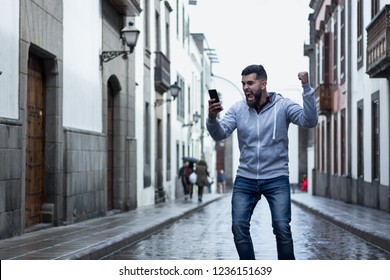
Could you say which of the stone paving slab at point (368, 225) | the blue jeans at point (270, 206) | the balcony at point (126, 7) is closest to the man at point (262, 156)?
the blue jeans at point (270, 206)

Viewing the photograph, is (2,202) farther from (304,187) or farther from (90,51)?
(304,187)

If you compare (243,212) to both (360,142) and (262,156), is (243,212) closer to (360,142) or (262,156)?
(262,156)

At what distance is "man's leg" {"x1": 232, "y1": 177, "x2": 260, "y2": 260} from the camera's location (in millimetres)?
6230

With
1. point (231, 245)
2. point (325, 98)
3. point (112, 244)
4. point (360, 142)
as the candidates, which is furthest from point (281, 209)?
point (325, 98)

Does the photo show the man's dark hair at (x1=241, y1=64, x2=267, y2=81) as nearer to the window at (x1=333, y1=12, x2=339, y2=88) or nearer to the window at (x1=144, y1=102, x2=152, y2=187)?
the window at (x1=144, y1=102, x2=152, y2=187)

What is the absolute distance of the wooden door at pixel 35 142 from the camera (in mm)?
12555

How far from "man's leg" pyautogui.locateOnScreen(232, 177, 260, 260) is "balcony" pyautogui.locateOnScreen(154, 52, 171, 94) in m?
20.1

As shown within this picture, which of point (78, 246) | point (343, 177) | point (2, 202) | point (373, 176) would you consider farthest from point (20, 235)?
point (343, 177)

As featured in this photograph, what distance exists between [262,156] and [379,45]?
41.7 ft

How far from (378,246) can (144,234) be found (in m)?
3.53

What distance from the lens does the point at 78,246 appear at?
9.78 metres

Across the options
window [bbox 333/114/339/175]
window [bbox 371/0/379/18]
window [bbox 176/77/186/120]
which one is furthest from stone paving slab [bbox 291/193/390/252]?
window [bbox 176/77/186/120]

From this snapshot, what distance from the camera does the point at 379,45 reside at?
18312 mm

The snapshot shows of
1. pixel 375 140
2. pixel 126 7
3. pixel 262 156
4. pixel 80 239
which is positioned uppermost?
pixel 126 7
